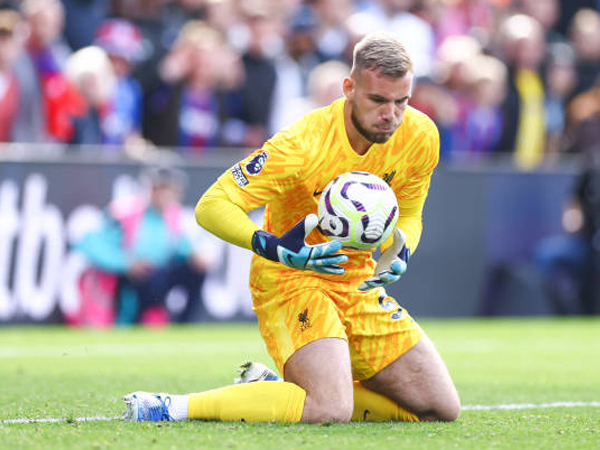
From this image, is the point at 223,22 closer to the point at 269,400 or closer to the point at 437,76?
the point at 437,76

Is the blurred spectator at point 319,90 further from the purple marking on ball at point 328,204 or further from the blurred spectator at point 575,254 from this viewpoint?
the purple marking on ball at point 328,204

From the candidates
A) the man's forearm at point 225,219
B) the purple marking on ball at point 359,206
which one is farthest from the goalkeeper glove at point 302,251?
the purple marking on ball at point 359,206

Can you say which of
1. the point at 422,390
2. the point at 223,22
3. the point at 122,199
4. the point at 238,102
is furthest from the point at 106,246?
the point at 422,390

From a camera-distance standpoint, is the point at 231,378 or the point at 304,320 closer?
the point at 304,320

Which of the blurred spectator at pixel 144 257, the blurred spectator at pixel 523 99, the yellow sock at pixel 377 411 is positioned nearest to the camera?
the yellow sock at pixel 377 411

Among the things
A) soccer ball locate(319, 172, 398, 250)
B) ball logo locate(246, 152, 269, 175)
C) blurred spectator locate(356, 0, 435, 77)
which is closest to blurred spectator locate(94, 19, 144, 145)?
blurred spectator locate(356, 0, 435, 77)

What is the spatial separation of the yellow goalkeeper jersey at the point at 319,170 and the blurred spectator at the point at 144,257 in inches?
212

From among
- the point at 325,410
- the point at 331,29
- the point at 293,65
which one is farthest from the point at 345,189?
the point at 331,29

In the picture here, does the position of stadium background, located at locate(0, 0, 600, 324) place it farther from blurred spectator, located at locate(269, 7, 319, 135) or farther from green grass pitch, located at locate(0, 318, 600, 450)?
green grass pitch, located at locate(0, 318, 600, 450)

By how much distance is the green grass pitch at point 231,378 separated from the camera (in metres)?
5.05

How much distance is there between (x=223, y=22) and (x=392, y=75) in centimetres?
785

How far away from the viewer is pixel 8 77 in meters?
11.2

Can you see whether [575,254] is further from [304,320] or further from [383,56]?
[383,56]

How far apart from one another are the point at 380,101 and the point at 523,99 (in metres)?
8.90
